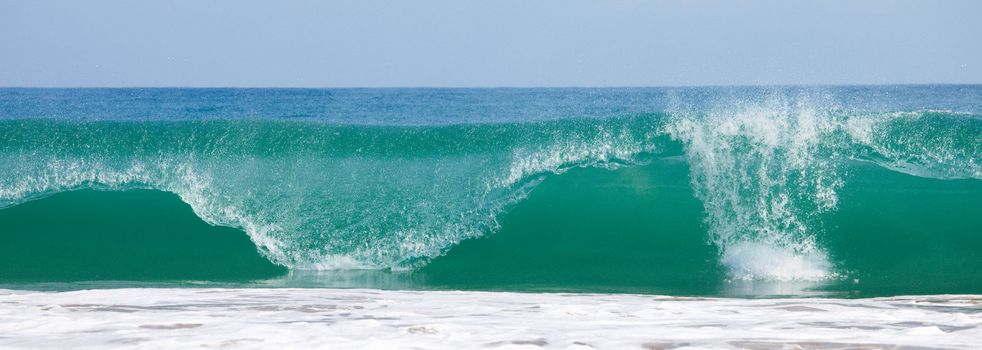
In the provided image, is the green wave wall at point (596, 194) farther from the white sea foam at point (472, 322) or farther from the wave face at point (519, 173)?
the white sea foam at point (472, 322)

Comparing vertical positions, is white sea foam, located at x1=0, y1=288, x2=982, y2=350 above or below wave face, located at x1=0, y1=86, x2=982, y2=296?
below

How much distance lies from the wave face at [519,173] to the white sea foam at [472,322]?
2276mm

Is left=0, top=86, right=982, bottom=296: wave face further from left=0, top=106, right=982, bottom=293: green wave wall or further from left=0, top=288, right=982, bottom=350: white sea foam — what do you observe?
left=0, top=288, right=982, bottom=350: white sea foam

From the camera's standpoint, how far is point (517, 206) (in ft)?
27.3

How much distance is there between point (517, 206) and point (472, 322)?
176 inches

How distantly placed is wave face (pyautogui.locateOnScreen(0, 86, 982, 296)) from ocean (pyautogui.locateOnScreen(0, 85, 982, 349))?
24mm

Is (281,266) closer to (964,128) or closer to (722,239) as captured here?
(722,239)

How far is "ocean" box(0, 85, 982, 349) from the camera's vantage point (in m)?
6.58

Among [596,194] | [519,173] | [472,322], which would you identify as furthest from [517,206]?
[472,322]

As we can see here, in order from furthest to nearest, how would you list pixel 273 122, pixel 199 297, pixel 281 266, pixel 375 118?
pixel 375 118
pixel 273 122
pixel 281 266
pixel 199 297

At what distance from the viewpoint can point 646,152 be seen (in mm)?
8648

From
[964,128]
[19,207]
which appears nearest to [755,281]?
[964,128]

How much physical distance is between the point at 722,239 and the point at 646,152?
5.26 ft

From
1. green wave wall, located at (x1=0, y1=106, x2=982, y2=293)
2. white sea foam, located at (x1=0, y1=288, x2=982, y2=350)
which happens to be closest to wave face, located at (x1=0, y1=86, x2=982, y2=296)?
green wave wall, located at (x1=0, y1=106, x2=982, y2=293)
